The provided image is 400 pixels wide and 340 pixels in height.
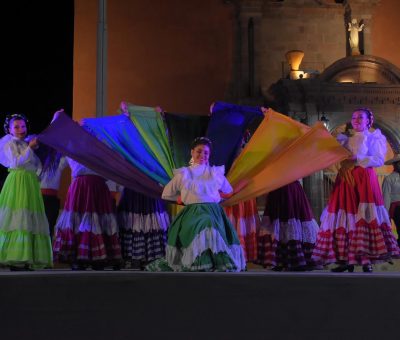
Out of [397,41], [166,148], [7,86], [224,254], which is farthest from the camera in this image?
[397,41]

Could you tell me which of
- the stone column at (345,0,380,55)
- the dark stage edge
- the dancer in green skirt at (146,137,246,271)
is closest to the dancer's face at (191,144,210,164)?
the dancer in green skirt at (146,137,246,271)

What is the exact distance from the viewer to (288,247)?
7.05 meters

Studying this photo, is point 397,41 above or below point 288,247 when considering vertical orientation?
above

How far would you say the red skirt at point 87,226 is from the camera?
6570 mm

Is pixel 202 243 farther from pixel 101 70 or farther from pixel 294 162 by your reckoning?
pixel 101 70

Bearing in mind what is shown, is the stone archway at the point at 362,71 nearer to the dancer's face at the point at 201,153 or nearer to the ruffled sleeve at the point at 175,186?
the dancer's face at the point at 201,153

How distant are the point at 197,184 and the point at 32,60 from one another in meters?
8.21

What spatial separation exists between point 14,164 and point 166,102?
7.95 meters

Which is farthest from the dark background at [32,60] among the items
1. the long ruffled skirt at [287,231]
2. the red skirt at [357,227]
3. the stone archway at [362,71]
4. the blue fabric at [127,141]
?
the red skirt at [357,227]

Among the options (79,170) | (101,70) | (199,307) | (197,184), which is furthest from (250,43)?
(199,307)

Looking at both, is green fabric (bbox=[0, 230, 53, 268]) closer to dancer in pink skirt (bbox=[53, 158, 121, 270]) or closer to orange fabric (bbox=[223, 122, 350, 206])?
dancer in pink skirt (bbox=[53, 158, 121, 270])

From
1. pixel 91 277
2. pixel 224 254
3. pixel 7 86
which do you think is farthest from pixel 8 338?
pixel 7 86

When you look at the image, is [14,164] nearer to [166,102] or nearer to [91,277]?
[91,277]

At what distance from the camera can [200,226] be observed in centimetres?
551
